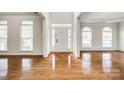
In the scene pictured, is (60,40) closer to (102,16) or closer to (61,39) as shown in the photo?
(61,39)

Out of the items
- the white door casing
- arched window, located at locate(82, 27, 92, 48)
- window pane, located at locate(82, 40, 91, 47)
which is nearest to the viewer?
the white door casing

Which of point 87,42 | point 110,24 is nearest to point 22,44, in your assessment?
point 87,42

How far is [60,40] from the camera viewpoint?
40.5 ft

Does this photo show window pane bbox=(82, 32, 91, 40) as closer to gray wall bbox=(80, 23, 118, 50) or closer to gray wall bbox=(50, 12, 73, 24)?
gray wall bbox=(80, 23, 118, 50)

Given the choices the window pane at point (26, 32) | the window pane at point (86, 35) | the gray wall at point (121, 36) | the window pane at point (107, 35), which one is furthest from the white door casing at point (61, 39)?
the gray wall at point (121, 36)

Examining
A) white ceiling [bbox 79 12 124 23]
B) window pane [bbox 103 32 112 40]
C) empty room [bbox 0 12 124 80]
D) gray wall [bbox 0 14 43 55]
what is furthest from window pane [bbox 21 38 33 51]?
window pane [bbox 103 32 112 40]

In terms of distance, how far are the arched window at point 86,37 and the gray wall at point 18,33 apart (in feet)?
17.1

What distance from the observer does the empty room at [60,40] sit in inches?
282

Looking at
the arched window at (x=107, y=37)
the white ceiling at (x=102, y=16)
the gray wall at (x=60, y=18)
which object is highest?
the gray wall at (x=60, y=18)

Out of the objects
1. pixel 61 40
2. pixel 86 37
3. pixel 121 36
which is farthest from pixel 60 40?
pixel 121 36

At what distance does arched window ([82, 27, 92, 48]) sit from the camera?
13648 mm

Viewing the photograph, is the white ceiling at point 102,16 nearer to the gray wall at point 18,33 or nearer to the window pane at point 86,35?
the gray wall at point 18,33
